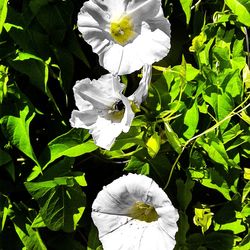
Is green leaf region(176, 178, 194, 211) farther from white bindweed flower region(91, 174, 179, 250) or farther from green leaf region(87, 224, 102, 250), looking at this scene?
green leaf region(87, 224, 102, 250)

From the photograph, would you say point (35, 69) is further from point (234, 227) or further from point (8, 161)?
point (234, 227)

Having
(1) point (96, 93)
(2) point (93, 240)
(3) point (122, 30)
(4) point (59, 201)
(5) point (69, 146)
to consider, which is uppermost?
(3) point (122, 30)

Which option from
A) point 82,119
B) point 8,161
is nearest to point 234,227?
point 82,119

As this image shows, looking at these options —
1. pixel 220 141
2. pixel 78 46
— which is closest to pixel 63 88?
pixel 78 46

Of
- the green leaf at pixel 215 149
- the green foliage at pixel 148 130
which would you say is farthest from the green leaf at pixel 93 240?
the green leaf at pixel 215 149

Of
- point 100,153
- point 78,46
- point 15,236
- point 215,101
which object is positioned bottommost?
point 15,236

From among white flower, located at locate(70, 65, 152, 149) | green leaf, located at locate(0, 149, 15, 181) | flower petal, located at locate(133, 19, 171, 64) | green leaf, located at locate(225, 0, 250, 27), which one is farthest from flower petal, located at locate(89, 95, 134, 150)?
green leaf, located at locate(225, 0, 250, 27)

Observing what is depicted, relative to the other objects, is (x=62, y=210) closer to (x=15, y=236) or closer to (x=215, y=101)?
(x=15, y=236)
